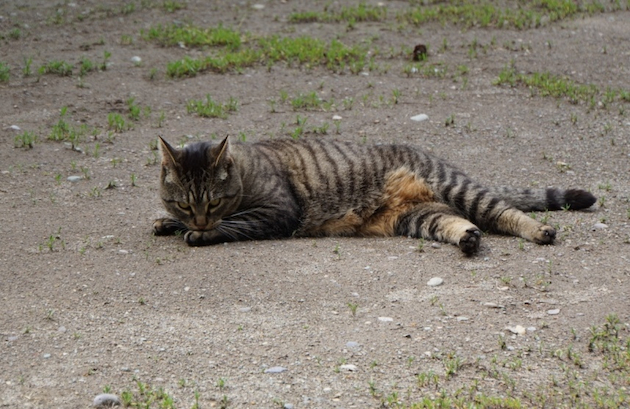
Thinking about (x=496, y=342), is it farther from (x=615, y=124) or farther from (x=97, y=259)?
(x=615, y=124)

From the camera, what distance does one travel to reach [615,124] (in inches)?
380

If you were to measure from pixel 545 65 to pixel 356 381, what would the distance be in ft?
25.9

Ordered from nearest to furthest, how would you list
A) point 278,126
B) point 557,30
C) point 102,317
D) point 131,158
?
1. point 102,317
2. point 131,158
3. point 278,126
4. point 557,30

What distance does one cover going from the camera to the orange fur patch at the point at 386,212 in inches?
289

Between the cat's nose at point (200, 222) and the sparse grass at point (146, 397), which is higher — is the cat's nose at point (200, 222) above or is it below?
below

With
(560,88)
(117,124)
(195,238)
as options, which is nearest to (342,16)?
(560,88)

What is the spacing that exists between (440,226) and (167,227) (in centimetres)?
216

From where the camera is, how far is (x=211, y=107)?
32.9 feet

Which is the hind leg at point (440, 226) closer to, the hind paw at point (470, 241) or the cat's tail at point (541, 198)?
the hind paw at point (470, 241)

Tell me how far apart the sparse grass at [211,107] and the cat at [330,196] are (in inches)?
90.8

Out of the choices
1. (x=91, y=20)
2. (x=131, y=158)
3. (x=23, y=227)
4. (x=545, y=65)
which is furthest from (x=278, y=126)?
(x=91, y=20)

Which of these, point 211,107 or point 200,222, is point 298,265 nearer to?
point 200,222

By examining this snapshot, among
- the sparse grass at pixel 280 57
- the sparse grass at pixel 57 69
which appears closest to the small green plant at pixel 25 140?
the sparse grass at pixel 57 69

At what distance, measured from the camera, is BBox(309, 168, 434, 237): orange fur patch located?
7.34m
